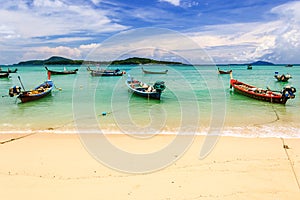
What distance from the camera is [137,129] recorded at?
1145 cm

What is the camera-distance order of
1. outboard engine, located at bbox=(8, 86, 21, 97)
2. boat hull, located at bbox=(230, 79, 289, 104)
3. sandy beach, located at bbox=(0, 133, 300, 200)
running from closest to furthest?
sandy beach, located at bbox=(0, 133, 300, 200)
boat hull, located at bbox=(230, 79, 289, 104)
outboard engine, located at bbox=(8, 86, 21, 97)

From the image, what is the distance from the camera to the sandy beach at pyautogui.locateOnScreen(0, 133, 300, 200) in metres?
5.22

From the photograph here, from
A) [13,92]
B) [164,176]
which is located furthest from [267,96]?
[13,92]

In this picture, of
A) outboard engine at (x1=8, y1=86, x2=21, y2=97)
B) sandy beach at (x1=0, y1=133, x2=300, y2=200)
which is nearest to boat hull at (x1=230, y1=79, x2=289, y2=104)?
sandy beach at (x1=0, y1=133, x2=300, y2=200)

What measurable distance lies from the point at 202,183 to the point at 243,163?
178 cm

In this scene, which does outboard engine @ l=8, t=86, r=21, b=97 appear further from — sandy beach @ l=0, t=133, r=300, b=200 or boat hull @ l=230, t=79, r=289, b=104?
boat hull @ l=230, t=79, r=289, b=104

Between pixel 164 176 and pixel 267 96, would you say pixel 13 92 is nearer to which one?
pixel 164 176

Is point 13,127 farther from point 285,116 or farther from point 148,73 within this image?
point 148,73

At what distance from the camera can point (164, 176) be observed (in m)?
6.02

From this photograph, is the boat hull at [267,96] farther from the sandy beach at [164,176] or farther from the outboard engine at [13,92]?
the outboard engine at [13,92]

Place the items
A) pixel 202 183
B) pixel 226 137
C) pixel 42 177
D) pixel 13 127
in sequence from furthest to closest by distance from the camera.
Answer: pixel 13 127 < pixel 226 137 < pixel 42 177 < pixel 202 183

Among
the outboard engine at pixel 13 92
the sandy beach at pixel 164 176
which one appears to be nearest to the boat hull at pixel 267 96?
the sandy beach at pixel 164 176

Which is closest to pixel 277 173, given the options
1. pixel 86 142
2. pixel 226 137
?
pixel 226 137

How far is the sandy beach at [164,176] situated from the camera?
17.1 feet
